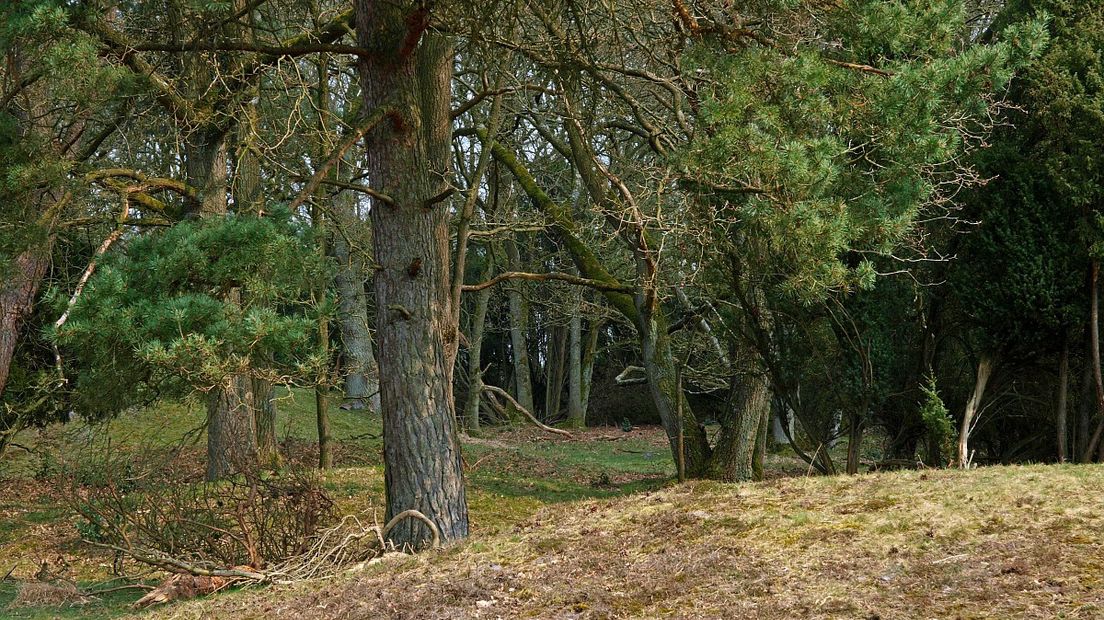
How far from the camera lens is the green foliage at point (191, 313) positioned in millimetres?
5824

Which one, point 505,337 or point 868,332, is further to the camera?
point 505,337

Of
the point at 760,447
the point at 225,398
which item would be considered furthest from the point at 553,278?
the point at 225,398

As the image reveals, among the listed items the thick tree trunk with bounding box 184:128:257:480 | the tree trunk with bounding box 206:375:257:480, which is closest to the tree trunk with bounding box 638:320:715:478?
the thick tree trunk with bounding box 184:128:257:480

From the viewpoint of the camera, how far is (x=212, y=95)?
35.0 feet

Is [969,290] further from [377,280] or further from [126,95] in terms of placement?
[126,95]

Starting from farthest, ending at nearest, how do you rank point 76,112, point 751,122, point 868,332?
point 868,332 → point 76,112 → point 751,122

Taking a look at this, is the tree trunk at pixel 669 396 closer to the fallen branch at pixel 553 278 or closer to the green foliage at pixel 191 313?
the fallen branch at pixel 553 278

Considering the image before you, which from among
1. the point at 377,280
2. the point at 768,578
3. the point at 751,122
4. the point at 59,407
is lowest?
the point at 768,578

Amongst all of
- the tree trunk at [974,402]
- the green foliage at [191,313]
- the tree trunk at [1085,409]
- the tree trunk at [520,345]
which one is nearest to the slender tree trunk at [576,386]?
the tree trunk at [520,345]

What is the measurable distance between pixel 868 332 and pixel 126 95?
7.12 meters

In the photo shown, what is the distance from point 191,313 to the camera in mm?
6012

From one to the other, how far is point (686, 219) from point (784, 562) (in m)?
4.77

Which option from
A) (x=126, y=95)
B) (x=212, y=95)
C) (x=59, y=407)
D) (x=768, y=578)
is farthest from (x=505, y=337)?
(x=768, y=578)

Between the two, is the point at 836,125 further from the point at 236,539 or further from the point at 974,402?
the point at 236,539
